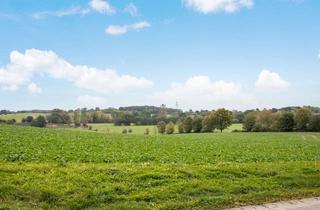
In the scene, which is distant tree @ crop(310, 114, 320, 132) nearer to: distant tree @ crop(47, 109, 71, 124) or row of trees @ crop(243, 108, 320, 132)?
row of trees @ crop(243, 108, 320, 132)

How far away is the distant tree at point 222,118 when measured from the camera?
3755 inches

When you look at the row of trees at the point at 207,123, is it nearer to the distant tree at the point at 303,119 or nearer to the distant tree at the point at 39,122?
the distant tree at the point at 303,119

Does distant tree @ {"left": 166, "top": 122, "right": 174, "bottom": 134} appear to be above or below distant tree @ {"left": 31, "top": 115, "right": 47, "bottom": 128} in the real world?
below

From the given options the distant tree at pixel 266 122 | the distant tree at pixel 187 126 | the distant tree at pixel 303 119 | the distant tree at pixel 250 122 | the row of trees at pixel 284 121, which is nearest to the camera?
the row of trees at pixel 284 121

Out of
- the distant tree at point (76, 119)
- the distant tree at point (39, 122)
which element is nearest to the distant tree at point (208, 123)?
the distant tree at point (76, 119)

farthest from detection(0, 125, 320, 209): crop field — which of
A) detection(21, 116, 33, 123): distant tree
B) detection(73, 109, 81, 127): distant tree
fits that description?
detection(21, 116, 33, 123): distant tree

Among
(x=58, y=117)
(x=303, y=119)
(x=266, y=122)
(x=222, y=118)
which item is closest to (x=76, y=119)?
(x=58, y=117)

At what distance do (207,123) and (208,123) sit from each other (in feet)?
1.26

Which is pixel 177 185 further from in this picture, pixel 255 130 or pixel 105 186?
pixel 255 130

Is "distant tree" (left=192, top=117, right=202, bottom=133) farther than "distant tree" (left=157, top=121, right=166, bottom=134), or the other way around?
"distant tree" (left=157, top=121, right=166, bottom=134)

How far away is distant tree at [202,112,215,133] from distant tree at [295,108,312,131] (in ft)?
69.2

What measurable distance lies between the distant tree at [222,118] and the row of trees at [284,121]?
6.08 m

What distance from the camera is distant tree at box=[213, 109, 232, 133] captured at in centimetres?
9538

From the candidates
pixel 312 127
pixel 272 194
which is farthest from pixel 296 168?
pixel 312 127
